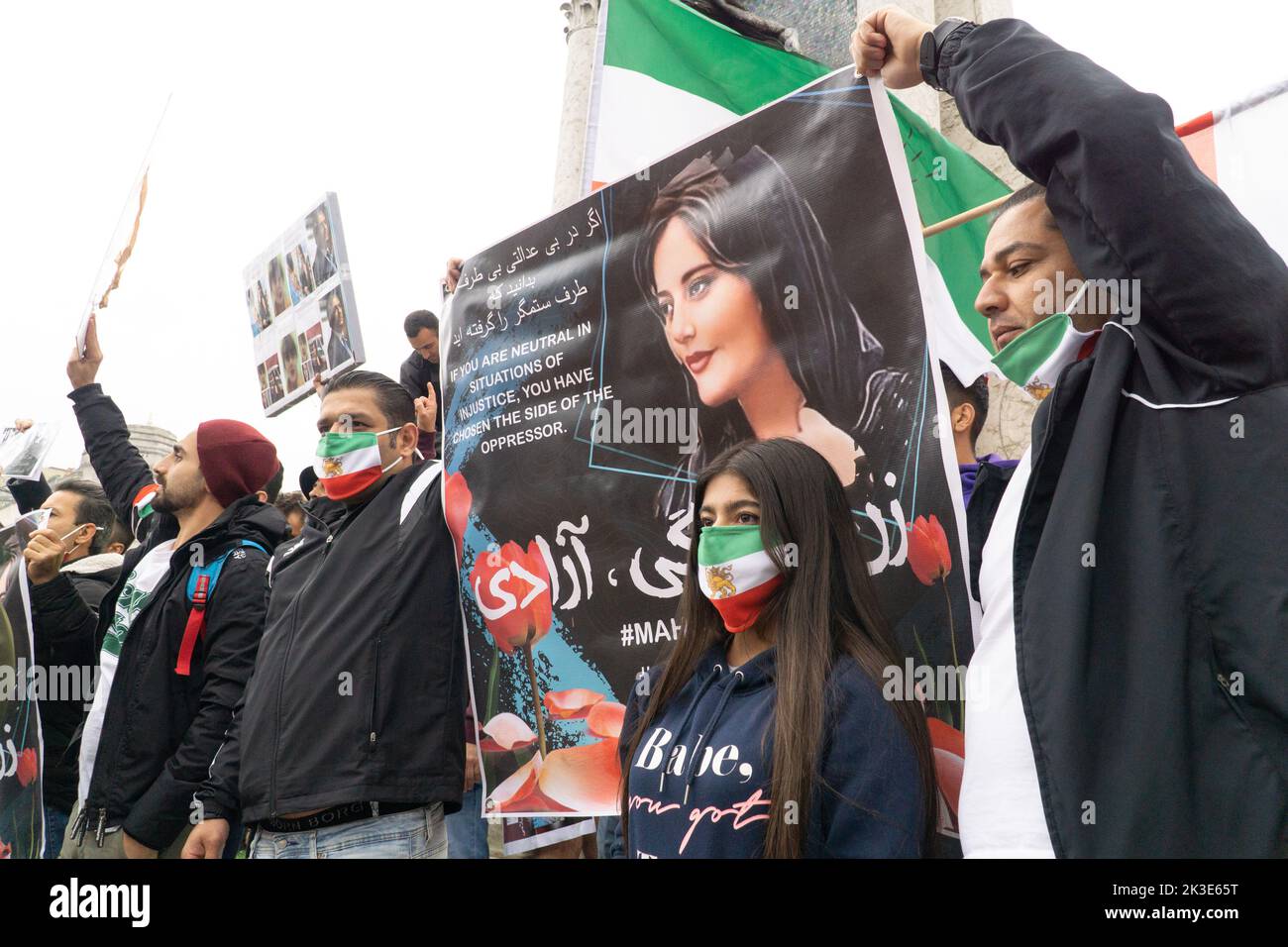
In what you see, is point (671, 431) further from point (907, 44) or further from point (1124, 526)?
point (1124, 526)

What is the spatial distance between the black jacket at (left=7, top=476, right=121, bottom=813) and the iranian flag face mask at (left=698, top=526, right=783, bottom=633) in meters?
3.38

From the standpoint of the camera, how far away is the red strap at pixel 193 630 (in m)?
4.14

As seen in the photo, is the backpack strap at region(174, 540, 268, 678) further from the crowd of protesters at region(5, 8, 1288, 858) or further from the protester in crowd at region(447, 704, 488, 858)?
the protester in crowd at region(447, 704, 488, 858)

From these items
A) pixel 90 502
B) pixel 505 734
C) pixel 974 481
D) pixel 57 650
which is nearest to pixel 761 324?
pixel 974 481

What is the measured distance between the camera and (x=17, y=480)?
5539mm

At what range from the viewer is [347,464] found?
405 cm

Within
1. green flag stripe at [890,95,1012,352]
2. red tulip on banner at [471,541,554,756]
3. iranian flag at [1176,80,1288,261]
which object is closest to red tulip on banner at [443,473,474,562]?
red tulip on banner at [471,541,554,756]

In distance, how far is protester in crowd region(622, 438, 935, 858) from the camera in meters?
2.23

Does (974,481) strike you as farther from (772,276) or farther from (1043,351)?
(772,276)

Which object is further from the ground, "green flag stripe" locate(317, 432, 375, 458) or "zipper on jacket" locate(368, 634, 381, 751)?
"green flag stripe" locate(317, 432, 375, 458)

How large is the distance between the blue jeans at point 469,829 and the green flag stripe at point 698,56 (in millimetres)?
2862

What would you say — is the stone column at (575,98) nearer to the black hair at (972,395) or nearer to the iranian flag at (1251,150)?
the black hair at (972,395)

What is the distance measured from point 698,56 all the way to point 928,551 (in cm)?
275

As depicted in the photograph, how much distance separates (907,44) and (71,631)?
4.29 metres
